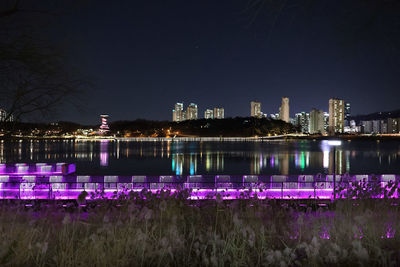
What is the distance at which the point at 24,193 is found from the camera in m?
16.6

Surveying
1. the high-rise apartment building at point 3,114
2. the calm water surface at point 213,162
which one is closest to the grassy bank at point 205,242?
the high-rise apartment building at point 3,114

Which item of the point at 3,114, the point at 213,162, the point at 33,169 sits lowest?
the point at 213,162

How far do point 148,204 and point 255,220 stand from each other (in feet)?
7.44

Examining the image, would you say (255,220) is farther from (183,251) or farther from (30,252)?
(30,252)

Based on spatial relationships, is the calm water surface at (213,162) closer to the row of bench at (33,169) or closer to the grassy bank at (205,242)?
the row of bench at (33,169)

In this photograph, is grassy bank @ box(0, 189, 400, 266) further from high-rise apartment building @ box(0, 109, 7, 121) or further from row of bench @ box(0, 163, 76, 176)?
row of bench @ box(0, 163, 76, 176)

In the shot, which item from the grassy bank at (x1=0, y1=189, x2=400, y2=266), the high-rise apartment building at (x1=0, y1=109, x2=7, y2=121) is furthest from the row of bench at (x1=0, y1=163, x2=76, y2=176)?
the grassy bank at (x1=0, y1=189, x2=400, y2=266)

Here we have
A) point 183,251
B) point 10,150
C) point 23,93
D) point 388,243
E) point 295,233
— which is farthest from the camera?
point 10,150

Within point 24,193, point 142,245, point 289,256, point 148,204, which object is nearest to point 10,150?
point 148,204

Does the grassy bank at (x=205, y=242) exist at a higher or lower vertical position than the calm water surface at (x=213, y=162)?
higher

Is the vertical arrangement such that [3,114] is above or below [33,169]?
above

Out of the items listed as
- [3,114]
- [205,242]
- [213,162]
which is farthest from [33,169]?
[205,242]

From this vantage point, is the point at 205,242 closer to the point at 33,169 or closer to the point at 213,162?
the point at 33,169

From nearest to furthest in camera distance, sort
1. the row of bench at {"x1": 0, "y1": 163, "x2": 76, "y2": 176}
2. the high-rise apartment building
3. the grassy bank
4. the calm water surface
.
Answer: the grassy bank, the high-rise apartment building, the row of bench at {"x1": 0, "y1": 163, "x2": 76, "y2": 176}, the calm water surface
